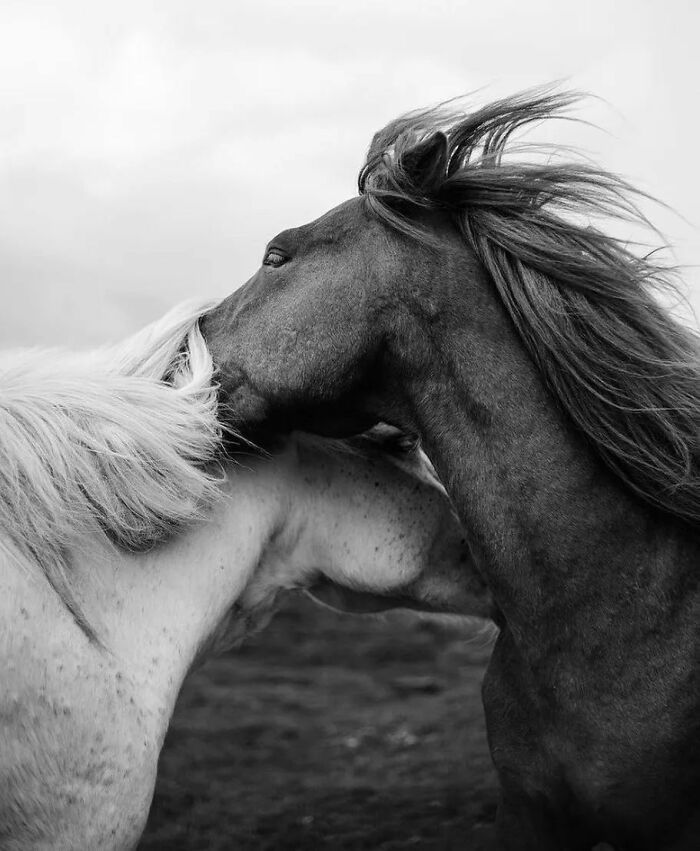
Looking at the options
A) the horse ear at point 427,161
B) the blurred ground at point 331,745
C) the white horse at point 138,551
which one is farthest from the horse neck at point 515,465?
the blurred ground at point 331,745

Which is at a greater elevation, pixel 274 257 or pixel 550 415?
pixel 274 257

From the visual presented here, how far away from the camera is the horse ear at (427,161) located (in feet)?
6.97

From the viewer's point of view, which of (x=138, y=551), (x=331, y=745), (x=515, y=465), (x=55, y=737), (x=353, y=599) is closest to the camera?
(x=55, y=737)

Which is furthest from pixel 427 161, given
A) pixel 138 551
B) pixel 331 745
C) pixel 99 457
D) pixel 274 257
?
pixel 331 745

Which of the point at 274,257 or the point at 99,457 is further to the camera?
the point at 274,257

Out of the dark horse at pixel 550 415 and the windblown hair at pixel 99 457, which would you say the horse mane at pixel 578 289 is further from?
the windblown hair at pixel 99 457

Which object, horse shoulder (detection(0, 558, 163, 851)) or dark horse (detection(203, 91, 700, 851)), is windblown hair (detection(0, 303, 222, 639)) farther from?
dark horse (detection(203, 91, 700, 851))

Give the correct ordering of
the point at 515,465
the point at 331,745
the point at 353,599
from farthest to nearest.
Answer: the point at 331,745 < the point at 353,599 < the point at 515,465

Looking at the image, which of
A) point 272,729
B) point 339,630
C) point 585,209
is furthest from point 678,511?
point 339,630

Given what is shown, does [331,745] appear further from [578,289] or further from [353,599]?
[578,289]

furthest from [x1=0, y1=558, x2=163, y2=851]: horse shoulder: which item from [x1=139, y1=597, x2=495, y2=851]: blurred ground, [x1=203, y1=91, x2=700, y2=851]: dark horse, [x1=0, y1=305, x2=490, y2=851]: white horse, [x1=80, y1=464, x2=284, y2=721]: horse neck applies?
[x1=139, y1=597, x2=495, y2=851]: blurred ground

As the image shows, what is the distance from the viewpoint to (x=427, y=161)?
2.17 m

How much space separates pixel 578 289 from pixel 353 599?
1130 millimetres

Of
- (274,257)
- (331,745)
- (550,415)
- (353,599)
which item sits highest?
(274,257)
